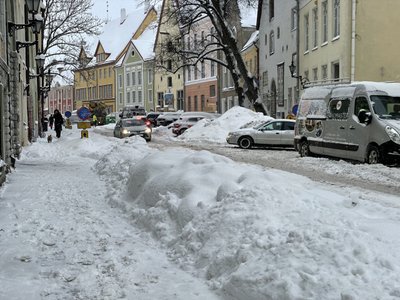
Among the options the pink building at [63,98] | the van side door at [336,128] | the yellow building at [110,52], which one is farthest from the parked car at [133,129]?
the pink building at [63,98]

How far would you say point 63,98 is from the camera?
118 metres

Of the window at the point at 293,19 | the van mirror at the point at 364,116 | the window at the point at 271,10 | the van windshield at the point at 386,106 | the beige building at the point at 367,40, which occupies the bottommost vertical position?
the van mirror at the point at 364,116

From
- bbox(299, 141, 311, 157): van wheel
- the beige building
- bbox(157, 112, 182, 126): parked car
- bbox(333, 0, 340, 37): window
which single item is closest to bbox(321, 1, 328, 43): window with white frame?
bbox(333, 0, 340, 37): window

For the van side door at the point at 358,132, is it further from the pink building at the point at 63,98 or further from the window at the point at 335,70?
the pink building at the point at 63,98

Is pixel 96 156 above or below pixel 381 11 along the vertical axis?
below

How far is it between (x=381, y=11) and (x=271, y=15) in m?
15.8

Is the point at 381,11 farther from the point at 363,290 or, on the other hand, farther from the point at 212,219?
the point at 363,290

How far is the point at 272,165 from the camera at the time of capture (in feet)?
54.2

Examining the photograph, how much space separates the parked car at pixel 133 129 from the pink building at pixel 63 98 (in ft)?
264

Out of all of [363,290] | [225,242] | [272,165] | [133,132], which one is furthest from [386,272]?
[133,132]

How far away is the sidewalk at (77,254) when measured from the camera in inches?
196

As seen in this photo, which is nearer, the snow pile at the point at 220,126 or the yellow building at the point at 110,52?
the snow pile at the point at 220,126

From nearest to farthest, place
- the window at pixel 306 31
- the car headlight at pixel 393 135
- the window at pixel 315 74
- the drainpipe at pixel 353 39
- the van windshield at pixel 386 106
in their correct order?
1. the car headlight at pixel 393 135
2. the van windshield at pixel 386 106
3. the drainpipe at pixel 353 39
4. the window at pixel 315 74
5. the window at pixel 306 31

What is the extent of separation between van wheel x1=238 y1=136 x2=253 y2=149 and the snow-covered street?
1501cm
